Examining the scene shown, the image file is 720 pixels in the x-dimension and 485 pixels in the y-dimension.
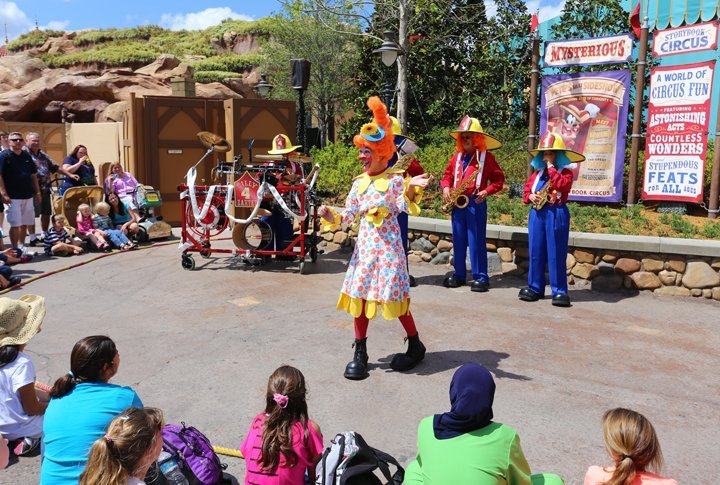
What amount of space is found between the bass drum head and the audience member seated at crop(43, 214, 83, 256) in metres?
2.64

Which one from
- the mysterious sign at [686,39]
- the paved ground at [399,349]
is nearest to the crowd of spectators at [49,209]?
the paved ground at [399,349]

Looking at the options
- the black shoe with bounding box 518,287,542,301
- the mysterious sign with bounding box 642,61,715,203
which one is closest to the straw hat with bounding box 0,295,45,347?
the black shoe with bounding box 518,287,542,301

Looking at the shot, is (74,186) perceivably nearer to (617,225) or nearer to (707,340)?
(617,225)

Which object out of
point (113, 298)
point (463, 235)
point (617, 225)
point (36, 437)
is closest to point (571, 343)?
point (463, 235)

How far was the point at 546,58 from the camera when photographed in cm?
1001

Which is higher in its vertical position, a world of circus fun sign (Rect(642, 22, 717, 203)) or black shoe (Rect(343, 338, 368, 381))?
a world of circus fun sign (Rect(642, 22, 717, 203))

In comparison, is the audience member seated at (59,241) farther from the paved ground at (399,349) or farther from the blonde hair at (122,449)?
the blonde hair at (122,449)

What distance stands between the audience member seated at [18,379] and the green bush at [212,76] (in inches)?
1052

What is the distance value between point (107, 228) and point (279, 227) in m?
3.21

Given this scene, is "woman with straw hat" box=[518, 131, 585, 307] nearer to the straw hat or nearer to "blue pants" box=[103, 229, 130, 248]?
the straw hat

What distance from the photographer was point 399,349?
560cm

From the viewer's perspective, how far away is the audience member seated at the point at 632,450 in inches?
97.0

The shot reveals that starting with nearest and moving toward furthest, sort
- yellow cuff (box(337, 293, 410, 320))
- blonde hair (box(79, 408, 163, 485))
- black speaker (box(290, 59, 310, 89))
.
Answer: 1. blonde hair (box(79, 408, 163, 485))
2. yellow cuff (box(337, 293, 410, 320))
3. black speaker (box(290, 59, 310, 89))

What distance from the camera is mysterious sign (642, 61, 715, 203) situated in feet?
28.5
